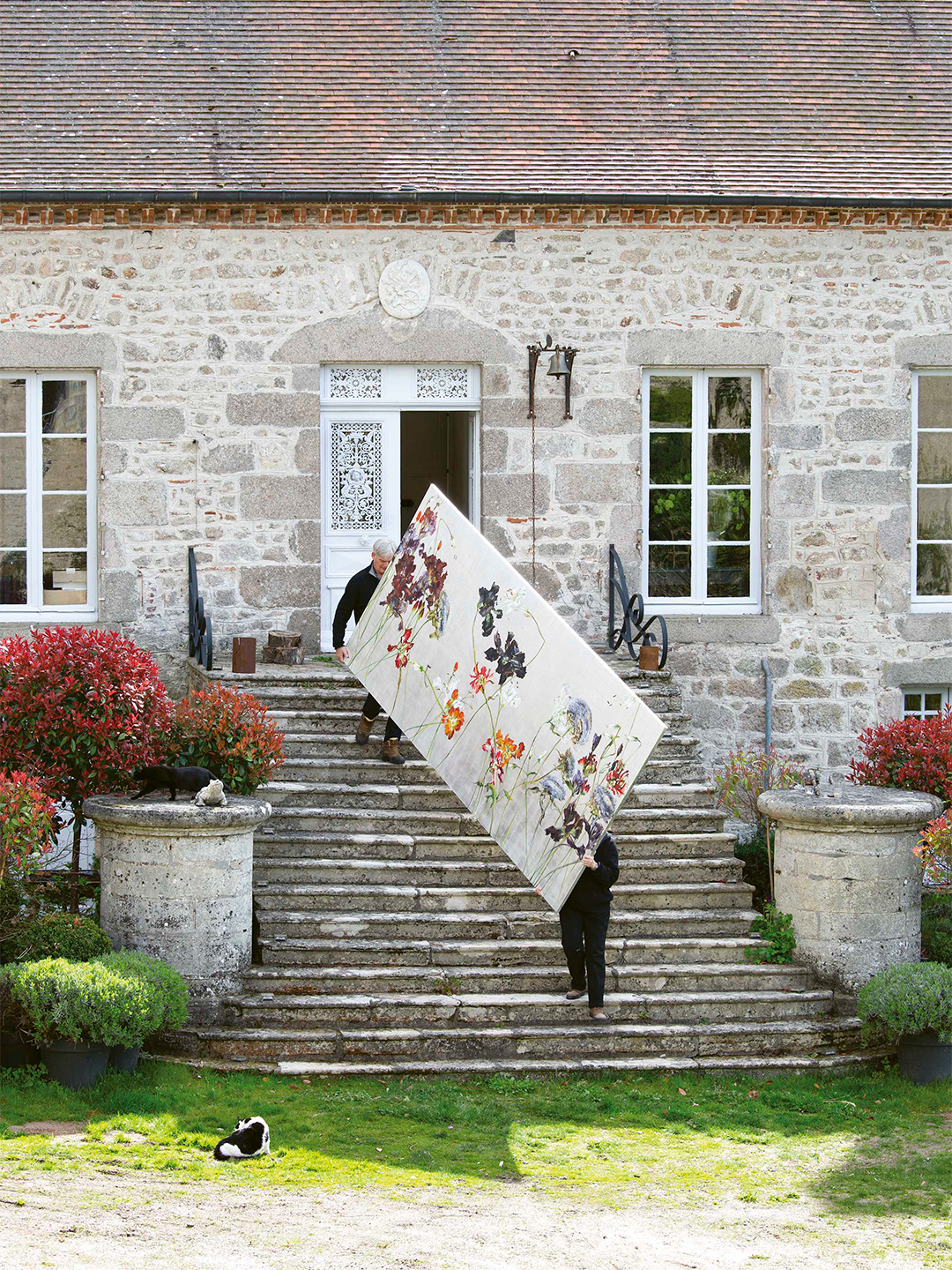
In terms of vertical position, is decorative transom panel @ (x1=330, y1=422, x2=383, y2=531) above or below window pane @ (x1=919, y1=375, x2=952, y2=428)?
below

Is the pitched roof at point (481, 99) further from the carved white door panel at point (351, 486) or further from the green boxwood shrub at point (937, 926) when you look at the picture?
the green boxwood shrub at point (937, 926)

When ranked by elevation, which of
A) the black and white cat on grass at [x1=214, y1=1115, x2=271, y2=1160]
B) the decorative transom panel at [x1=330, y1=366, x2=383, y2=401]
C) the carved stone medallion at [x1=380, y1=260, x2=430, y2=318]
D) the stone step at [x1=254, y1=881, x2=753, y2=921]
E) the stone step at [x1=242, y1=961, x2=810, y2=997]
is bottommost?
the black and white cat on grass at [x1=214, y1=1115, x2=271, y2=1160]

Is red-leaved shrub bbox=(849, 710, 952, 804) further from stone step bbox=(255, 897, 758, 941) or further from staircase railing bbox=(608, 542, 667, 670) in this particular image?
staircase railing bbox=(608, 542, 667, 670)

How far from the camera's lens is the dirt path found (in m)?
5.93

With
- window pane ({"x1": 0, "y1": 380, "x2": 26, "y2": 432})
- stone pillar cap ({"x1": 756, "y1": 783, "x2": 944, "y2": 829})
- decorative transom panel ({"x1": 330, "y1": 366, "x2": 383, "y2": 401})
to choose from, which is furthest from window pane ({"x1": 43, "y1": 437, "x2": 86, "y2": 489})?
stone pillar cap ({"x1": 756, "y1": 783, "x2": 944, "y2": 829})

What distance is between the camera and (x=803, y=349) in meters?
12.2

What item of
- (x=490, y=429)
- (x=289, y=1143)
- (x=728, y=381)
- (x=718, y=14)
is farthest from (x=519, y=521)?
(x=289, y=1143)

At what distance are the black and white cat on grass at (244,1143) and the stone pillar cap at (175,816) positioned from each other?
73.7 inches

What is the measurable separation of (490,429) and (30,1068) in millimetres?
6018

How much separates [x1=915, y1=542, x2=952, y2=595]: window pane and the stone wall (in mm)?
339

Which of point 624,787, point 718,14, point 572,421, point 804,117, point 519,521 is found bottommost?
point 624,787

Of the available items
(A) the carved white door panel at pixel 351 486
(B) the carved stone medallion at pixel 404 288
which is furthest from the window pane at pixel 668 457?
(B) the carved stone medallion at pixel 404 288

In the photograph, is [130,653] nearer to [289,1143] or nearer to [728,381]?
[289,1143]

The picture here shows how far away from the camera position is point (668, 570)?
41.0 ft
